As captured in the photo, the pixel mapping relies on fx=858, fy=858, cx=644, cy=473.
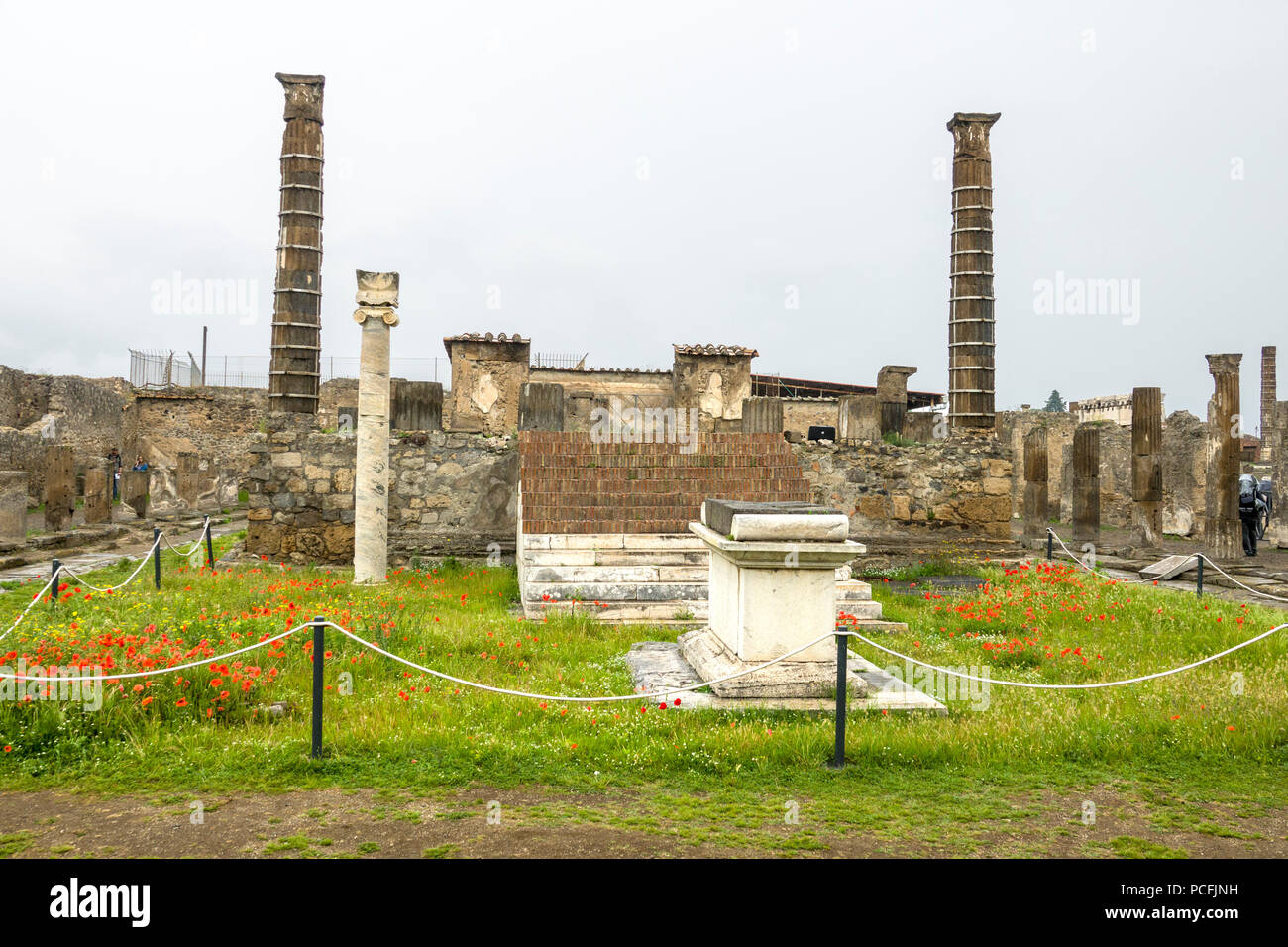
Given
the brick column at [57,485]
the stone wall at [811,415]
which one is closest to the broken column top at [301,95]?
the brick column at [57,485]

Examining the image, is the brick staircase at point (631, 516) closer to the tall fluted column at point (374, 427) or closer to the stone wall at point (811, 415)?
the tall fluted column at point (374, 427)

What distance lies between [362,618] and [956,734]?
208 inches

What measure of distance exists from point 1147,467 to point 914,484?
280 inches

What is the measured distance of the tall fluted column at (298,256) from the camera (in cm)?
1463

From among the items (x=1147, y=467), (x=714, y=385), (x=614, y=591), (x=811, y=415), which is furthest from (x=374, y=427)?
(x=811, y=415)

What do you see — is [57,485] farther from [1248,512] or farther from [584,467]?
[1248,512]

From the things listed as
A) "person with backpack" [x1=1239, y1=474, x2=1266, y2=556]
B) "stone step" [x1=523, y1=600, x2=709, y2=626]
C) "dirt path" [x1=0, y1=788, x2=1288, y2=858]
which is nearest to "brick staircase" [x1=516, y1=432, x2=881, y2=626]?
"stone step" [x1=523, y1=600, x2=709, y2=626]

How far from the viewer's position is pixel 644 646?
8.04 m

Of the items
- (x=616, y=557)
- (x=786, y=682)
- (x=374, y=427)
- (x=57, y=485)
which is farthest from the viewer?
(x=57, y=485)

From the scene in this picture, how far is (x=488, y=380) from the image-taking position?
2241 centimetres

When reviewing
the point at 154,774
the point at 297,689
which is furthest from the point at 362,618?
the point at 154,774

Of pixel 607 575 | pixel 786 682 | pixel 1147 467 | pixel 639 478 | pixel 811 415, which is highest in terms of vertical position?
pixel 811 415

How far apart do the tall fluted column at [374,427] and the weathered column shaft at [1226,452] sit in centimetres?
1550

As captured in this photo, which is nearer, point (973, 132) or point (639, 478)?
point (639, 478)
